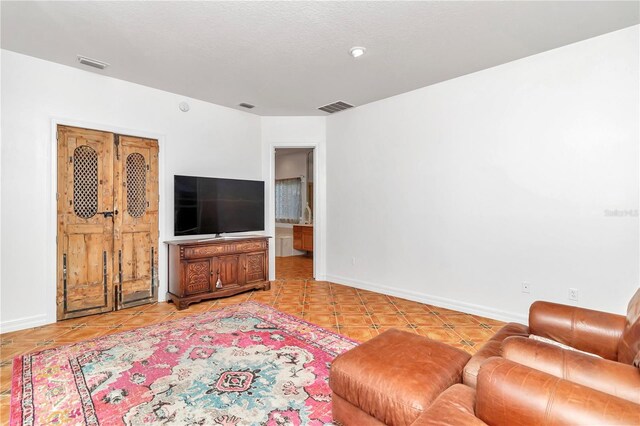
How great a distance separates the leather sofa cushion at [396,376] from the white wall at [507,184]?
2.13 metres

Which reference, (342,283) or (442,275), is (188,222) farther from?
(442,275)

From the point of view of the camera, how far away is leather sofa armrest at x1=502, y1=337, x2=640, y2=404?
104 cm

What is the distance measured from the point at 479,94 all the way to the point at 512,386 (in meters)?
3.45

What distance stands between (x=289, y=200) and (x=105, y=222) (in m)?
5.26

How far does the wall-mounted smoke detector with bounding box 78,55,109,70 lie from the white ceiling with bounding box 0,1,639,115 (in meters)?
0.08

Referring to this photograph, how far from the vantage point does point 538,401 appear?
0.94 meters

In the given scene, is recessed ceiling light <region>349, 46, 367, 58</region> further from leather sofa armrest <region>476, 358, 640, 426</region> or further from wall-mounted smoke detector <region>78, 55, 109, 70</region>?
leather sofa armrest <region>476, 358, 640, 426</region>

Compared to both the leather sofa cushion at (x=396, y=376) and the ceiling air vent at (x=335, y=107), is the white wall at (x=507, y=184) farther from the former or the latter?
A: the leather sofa cushion at (x=396, y=376)

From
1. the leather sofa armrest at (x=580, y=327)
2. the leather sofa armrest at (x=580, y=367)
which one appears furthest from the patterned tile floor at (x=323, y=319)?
the leather sofa armrest at (x=580, y=367)

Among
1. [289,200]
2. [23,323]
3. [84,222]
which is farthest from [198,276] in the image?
[289,200]

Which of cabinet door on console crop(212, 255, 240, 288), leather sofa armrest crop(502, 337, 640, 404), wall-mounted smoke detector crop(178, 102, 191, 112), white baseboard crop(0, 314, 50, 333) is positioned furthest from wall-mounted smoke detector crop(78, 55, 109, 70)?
leather sofa armrest crop(502, 337, 640, 404)

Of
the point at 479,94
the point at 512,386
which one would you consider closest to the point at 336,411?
the point at 512,386

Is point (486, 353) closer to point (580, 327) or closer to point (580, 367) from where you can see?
point (580, 367)

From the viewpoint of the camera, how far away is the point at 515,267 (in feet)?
11.0
